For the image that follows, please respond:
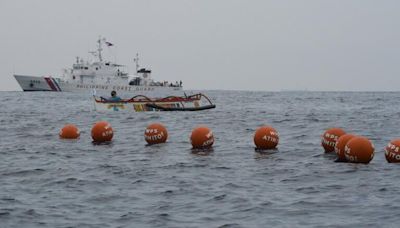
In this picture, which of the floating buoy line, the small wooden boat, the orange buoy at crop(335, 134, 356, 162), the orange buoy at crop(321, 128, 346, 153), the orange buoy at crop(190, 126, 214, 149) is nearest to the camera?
the floating buoy line

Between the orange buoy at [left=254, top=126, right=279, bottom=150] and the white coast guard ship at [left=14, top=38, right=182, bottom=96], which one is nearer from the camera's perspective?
the orange buoy at [left=254, top=126, right=279, bottom=150]

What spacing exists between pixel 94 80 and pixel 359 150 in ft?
297

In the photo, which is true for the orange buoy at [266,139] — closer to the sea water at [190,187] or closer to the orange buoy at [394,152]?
the sea water at [190,187]

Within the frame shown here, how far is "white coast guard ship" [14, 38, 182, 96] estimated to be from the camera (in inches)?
3952

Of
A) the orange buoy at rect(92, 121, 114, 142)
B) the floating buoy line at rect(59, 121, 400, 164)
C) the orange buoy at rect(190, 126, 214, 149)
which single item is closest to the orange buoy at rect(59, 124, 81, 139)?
the floating buoy line at rect(59, 121, 400, 164)

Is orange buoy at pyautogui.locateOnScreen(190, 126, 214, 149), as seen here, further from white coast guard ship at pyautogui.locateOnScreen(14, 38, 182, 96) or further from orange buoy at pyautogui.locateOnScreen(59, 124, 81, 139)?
white coast guard ship at pyautogui.locateOnScreen(14, 38, 182, 96)

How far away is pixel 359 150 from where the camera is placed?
13.6 metres

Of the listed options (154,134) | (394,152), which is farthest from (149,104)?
(394,152)

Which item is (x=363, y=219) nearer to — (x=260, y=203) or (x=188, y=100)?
(x=260, y=203)

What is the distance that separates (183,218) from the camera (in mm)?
8984

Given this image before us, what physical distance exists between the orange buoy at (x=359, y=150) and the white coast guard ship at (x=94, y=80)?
86.0 meters

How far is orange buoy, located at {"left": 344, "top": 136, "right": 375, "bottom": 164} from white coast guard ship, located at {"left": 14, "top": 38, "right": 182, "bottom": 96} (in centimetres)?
8598

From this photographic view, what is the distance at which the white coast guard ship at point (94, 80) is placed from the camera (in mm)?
100375

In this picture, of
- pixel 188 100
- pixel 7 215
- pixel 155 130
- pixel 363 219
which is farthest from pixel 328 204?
pixel 188 100
